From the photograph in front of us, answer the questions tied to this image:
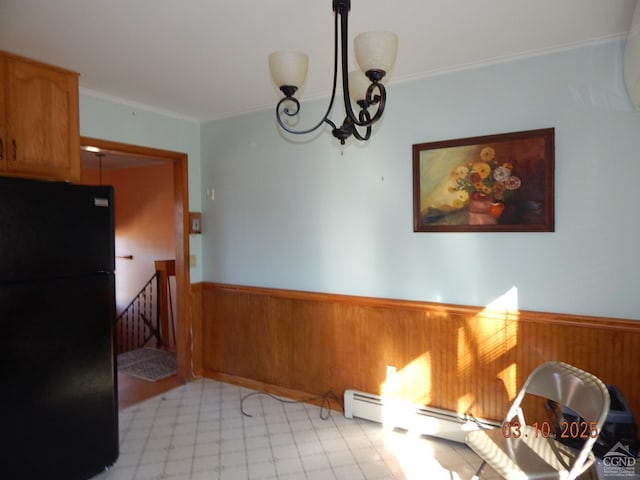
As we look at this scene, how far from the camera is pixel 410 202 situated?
2773 mm

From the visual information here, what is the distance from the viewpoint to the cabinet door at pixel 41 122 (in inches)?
82.0

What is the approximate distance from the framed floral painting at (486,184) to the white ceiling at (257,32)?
0.50 m

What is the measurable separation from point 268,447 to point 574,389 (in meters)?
1.76

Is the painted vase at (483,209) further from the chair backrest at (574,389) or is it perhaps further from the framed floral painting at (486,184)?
the chair backrest at (574,389)

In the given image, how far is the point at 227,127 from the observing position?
3.64 meters

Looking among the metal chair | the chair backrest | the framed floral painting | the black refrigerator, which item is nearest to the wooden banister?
the black refrigerator

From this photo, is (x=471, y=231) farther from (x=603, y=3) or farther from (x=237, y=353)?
(x=237, y=353)

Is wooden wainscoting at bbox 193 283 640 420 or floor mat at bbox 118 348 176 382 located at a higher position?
wooden wainscoting at bbox 193 283 640 420

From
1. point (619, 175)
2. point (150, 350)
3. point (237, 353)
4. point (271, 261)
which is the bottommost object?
point (150, 350)

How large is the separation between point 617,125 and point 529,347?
130cm

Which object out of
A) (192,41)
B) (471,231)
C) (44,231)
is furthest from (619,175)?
(44,231)

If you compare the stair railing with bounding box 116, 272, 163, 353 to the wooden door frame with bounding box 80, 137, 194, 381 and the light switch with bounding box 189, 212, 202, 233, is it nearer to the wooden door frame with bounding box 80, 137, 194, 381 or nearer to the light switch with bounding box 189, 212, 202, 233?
the wooden door frame with bounding box 80, 137, 194, 381

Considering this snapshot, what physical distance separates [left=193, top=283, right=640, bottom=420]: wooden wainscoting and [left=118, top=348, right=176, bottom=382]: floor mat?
0.55 m

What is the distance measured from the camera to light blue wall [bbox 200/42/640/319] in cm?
223
